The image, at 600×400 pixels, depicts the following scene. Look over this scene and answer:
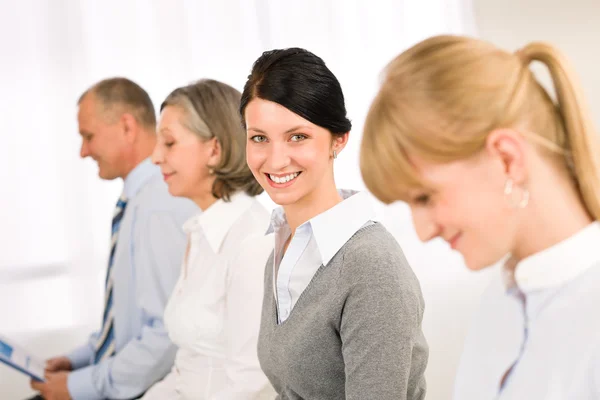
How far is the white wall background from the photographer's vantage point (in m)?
3.11

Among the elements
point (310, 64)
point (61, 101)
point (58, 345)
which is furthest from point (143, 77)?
point (310, 64)

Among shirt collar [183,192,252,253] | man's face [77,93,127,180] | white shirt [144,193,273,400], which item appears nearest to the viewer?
white shirt [144,193,273,400]

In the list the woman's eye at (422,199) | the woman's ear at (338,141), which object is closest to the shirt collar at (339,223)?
the woman's ear at (338,141)

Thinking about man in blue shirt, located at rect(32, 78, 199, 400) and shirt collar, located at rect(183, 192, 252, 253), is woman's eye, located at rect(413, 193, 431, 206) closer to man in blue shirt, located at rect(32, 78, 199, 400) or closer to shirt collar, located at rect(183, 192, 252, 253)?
shirt collar, located at rect(183, 192, 252, 253)

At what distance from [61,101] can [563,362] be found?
2.77m

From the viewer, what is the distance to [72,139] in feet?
10.4

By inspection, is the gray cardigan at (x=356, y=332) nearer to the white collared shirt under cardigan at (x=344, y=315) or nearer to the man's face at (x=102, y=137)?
the white collared shirt under cardigan at (x=344, y=315)

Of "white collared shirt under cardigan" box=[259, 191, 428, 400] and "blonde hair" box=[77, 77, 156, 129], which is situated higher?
"blonde hair" box=[77, 77, 156, 129]

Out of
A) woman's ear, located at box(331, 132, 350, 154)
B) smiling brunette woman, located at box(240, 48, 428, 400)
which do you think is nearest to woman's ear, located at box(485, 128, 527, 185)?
smiling brunette woman, located at box(240, 48, 428, 400)

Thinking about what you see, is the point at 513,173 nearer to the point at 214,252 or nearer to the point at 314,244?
the point at 314,244

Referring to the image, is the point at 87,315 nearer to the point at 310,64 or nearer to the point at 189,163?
the point at 189,163

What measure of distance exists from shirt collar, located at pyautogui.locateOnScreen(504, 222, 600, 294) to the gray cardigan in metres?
0.41

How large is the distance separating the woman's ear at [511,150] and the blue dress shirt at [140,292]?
5.27 ft

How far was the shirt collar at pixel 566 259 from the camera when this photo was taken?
775 mm
